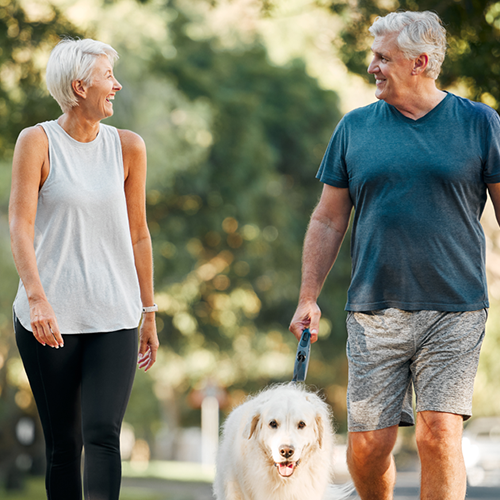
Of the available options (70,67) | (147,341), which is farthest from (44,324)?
(70,67)

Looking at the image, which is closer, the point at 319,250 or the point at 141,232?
the point at 141,232

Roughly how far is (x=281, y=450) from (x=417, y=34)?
2.08 meters

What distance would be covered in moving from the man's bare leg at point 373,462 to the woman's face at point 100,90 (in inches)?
75.9

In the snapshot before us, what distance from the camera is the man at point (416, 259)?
383 centimetres

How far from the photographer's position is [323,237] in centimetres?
435

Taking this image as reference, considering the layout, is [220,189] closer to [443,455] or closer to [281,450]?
[281,450]

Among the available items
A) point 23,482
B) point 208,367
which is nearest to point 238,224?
point 208,367

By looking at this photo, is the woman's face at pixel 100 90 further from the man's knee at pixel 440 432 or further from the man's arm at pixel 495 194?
the man's knee at pixel 440 432

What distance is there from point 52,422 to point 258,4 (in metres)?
7.08

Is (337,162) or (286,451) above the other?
(337,162)

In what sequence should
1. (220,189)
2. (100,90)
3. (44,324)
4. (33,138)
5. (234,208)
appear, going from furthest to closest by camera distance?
(220,189) → (234,208) → (100,90) → (33,138) → (44,324)

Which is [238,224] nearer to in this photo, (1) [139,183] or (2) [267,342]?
(2) [267,342]

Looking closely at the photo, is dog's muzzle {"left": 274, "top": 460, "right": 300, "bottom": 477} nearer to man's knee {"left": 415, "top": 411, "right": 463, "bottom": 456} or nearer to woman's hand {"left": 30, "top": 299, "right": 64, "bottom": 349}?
man's knee {"left": 415, "top": 411, "right": 463, "bottom": 456}

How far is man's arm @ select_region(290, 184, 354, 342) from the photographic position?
4.29 metres
